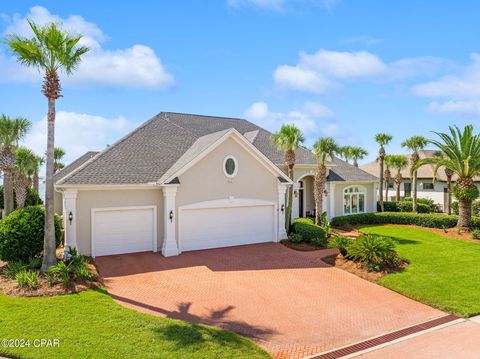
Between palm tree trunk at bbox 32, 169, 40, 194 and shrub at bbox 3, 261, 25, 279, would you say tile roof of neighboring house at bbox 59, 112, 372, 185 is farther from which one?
palm tree trunk at bbox 32, 169, 40, 194

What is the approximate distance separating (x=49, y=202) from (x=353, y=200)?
24.6 m

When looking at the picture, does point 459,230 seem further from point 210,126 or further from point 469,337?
point 210,126

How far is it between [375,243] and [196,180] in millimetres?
9581

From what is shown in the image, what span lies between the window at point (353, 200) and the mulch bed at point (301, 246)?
10.9 m

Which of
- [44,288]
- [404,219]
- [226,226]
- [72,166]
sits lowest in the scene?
[44,288]

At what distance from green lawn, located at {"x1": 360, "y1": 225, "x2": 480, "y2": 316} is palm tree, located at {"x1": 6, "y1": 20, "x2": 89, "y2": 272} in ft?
44.7

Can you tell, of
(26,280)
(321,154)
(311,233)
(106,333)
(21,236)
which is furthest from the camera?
(321,154)

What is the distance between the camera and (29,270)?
12906mm

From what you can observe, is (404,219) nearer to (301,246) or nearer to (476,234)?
(476,234)

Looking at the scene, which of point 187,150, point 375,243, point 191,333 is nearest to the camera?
point 191,333

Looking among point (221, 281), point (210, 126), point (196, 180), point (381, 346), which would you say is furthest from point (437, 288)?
point (210, 126)

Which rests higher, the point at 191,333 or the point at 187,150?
the point at 187,150

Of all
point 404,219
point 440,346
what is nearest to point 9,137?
point 440,346

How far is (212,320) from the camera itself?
33.6 feet
